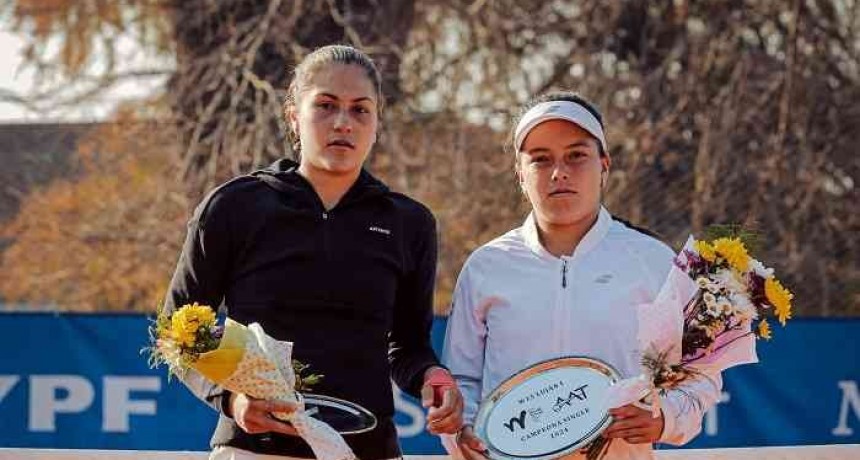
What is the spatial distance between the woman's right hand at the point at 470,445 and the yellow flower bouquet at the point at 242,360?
35cm

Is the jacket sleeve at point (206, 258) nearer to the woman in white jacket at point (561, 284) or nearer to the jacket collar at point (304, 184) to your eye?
the jacket collar at point (304, 184)

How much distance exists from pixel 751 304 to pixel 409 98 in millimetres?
5402

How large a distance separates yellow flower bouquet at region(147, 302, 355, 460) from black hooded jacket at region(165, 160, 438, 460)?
14cm

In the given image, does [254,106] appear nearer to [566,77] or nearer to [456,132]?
[456,132]

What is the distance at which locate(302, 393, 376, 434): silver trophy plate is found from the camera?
315cm

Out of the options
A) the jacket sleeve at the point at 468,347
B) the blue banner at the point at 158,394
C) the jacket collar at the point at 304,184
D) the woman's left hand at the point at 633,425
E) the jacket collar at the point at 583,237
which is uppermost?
the jacket collar at the point at 304,184

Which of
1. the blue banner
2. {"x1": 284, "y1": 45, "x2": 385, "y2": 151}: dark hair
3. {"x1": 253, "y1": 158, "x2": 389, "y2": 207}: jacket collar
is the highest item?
{"x1": 284, "y1": 45, "x2": 385, "y2": 151}: dark hair

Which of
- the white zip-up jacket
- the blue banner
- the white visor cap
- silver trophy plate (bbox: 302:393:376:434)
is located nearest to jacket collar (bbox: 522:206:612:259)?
the white zip-up jacket

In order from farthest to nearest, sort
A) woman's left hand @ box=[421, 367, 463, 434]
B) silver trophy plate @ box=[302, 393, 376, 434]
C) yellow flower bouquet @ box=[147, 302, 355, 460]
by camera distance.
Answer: woman's left hand @ box=[421, 367, 463, 434]
silver trophy plate @ box=[302, 393, 376, 434]
yellow flower bouquet @ box=[147, 302, 355, 460]

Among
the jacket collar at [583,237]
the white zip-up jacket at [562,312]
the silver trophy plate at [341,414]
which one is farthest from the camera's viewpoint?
the jacket collar at [583,237]

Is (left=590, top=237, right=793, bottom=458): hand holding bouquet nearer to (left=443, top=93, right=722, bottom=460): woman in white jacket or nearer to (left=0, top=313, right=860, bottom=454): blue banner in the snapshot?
(left=443, top=93, right=722, bottom=460): woman in white jacket

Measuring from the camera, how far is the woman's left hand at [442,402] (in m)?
3.26

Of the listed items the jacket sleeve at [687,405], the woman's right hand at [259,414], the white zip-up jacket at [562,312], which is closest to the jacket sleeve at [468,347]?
the white zip-up jacket at [562,312]

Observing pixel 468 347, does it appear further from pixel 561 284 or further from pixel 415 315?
pixel 561 284
